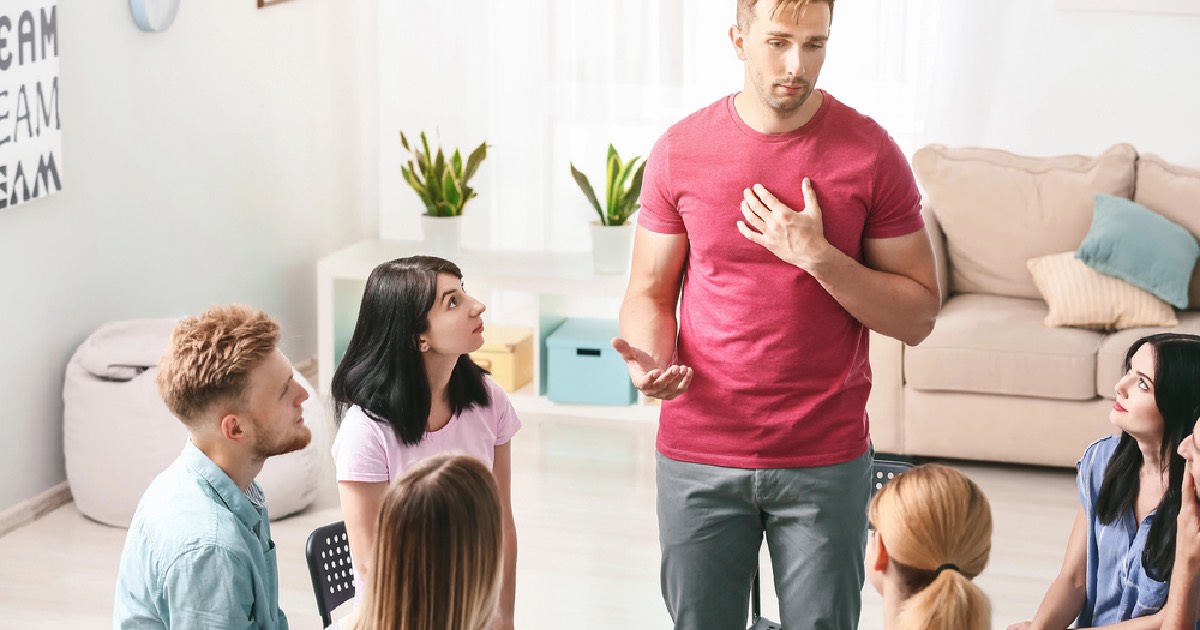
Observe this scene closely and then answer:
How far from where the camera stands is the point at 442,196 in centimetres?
507

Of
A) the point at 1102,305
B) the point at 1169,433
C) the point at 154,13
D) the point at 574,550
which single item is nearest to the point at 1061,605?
the point at 1169,433

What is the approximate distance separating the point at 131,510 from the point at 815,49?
2576 mm

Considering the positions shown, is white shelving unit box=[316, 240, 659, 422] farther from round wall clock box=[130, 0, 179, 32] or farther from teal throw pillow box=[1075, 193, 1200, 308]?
teal throw pillow box=[1075, 193, 1200, 308]

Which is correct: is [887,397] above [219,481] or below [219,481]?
below

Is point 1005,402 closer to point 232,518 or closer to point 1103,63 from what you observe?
point 1103,63

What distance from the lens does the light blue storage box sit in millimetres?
4891

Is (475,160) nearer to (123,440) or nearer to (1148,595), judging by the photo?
(123,440)

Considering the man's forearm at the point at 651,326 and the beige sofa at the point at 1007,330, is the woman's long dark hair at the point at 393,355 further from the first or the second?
the beige sofa at the point at 1007,330

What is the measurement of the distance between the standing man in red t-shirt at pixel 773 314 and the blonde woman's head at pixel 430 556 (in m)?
0.48

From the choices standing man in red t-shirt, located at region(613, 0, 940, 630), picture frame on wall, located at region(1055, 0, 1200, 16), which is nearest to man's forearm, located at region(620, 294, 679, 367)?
standing man in red t-shirt, located at region(613, 0, 940, 630)

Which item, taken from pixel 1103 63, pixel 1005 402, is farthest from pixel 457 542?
pixel 1103 63

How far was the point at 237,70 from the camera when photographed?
473 centimetres

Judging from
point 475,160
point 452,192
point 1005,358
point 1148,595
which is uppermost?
point 475,160

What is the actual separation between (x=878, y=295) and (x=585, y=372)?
2.99 metres
